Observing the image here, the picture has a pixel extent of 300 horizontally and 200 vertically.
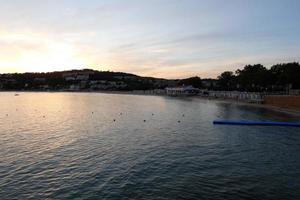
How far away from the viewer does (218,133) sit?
47469mm

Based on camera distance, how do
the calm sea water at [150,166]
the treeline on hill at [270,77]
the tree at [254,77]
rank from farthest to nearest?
the tree at [254,77] < the treeline on hill at [270,77] < the calm sea water at [150,166]

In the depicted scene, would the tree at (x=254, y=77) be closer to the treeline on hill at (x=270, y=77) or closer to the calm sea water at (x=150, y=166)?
the treeline on hill at (x=270, y=77)

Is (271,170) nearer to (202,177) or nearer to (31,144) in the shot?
(202,177)

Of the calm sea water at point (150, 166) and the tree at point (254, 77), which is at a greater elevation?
the tree at point (254, 77)

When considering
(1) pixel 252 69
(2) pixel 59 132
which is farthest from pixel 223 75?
(2) pixel 59 132

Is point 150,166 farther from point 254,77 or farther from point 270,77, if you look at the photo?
point 254,77

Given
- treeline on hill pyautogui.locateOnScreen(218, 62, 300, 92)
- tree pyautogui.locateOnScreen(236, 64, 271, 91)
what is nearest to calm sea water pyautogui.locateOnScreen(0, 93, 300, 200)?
treeline on hill pyautogui.locateOnScreen(218, 62, 300, 92)

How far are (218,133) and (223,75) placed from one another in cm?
14244

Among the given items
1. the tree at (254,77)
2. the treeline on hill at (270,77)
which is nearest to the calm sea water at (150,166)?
the treeline on hill at (270,77)

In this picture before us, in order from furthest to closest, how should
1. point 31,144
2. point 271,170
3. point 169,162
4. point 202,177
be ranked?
point 31,144, point 169,162, point 271,170, point 202,177

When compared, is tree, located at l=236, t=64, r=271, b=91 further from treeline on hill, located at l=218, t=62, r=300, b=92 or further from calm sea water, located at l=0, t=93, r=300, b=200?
calm sea water, located at l=0, t=93, r=300, b=200

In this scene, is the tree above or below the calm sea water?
above

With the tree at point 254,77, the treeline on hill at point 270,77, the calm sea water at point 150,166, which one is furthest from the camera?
the tree at point 254,77

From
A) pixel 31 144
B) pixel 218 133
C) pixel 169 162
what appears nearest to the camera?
pixel 169 162
